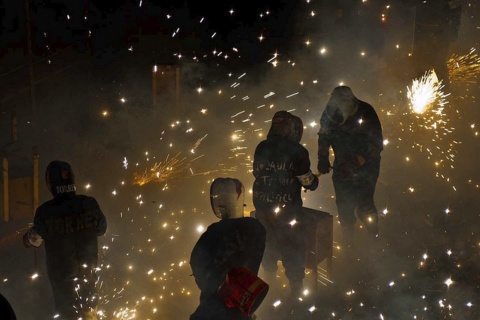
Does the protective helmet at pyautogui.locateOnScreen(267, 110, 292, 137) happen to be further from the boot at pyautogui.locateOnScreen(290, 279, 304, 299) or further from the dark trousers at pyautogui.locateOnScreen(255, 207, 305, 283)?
the boot at pyautogui.locateOnScreen(290, 279, 304, 299)

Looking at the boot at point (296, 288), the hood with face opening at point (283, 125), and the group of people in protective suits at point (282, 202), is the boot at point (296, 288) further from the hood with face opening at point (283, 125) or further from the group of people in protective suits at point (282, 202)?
the hood with face opening at point (283, 125)

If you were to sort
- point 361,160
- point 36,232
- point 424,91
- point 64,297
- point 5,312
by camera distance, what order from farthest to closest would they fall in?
point 424,91
point 361,160
point 64,297
point 36,232
point 5,312

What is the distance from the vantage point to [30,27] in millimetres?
8031

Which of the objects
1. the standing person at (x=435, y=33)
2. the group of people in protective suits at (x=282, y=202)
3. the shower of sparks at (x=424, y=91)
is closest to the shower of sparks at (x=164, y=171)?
the group of people in protective suits at (x=282, y=202)

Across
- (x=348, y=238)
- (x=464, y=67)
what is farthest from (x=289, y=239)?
(x=464, y=67)

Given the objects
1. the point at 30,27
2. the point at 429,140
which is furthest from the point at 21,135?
the point at 429,140

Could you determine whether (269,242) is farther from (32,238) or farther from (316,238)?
(32,238)

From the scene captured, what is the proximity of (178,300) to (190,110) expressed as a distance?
5209mm

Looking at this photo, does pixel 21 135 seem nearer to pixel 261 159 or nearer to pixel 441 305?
pixel 261 159

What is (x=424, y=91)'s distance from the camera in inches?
452

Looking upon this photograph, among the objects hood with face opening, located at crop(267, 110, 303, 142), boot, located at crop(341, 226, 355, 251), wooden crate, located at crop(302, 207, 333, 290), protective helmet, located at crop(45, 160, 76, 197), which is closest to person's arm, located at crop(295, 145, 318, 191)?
hood with face opening, located at crop(267, 110, 303, 142)

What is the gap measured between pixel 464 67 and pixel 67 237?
1296 cm

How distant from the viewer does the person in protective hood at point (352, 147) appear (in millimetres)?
6660

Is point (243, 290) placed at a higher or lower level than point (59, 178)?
lower
